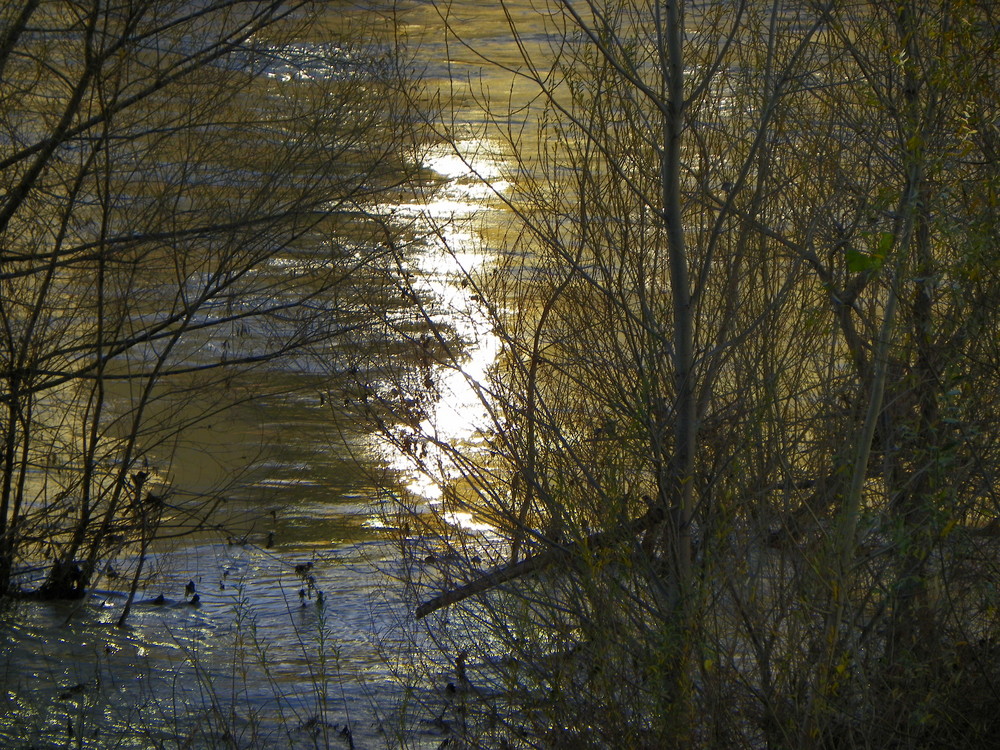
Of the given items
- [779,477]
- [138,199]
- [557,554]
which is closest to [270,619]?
[138,199]

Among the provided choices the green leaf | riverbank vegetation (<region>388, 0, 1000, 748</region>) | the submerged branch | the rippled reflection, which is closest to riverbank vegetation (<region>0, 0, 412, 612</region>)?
the rippled reflection

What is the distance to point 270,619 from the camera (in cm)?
739

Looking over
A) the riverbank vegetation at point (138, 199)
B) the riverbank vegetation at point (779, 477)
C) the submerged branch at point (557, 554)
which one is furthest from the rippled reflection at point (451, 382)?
the riverbank vegetation at point (779, 477)

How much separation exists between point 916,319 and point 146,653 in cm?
498

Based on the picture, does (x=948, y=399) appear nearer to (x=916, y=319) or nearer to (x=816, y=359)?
(x=916, y=319)

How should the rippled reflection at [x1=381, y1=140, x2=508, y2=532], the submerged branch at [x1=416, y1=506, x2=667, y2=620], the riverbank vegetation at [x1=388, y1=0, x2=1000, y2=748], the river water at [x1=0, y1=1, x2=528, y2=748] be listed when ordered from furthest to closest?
the rippled reflection at [x1=381, y1=140, x2=508, y2=532], the river water at [x1=0, y1=1, x2=528, y2=748], the submerged branch at [x1=416, y1=506, x2=667, y2=620], the riverbank vegetation at [x1=388, y1=0, x2=1000, y2=748]

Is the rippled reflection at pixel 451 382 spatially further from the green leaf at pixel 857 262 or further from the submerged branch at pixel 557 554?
the green leaf at pixel 857 262

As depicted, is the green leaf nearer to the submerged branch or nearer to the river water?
the submerged branch

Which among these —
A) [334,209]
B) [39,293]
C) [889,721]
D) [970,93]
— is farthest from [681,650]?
[39,293]

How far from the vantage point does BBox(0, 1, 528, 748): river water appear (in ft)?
19.5

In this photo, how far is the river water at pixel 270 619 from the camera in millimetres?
5945

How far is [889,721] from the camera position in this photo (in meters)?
4.38

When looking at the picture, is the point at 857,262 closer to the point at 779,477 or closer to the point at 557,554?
the point at 779,477

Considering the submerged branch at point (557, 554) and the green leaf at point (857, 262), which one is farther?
the submerged branch at point (557, 554)
